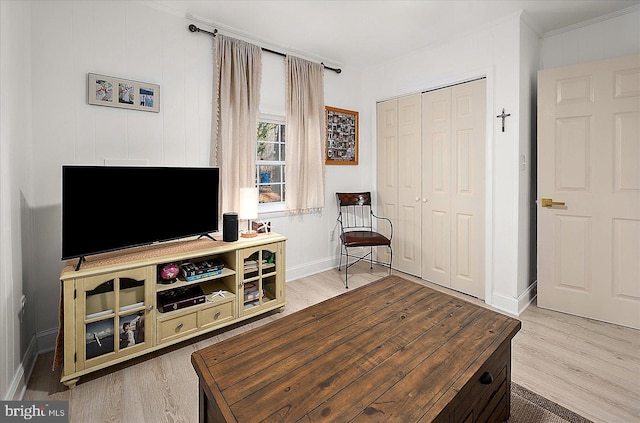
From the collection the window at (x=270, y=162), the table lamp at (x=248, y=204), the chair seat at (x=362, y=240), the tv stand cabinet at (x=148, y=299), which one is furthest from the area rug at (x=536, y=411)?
the window at (x=270, y=162)

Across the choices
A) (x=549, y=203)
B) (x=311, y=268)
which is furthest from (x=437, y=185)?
(x=311, y=268)

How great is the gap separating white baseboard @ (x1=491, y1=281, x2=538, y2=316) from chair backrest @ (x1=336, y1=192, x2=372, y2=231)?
1722 millimetres

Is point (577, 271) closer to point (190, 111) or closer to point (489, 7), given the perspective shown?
point (489, 7)

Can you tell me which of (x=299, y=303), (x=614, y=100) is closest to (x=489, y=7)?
(x=614, y=100)

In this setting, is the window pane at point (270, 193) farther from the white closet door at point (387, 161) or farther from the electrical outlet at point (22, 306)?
the electrical outlet at point (22, 306)

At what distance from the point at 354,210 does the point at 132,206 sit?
2.67 m

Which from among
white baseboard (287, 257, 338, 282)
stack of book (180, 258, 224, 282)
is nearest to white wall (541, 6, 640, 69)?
white baseboard (287, 257, 338, 282)

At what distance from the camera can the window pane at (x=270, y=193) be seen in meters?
3.43

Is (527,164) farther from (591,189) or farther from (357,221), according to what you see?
(357,221)

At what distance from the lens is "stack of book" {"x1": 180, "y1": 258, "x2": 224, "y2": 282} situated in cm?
228

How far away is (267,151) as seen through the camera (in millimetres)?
3395

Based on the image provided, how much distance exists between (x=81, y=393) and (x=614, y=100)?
422 centimetres

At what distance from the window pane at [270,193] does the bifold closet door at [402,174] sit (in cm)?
137

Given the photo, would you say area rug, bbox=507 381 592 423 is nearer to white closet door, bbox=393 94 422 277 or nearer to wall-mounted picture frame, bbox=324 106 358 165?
white closet door, bbox=393 94 422 277
